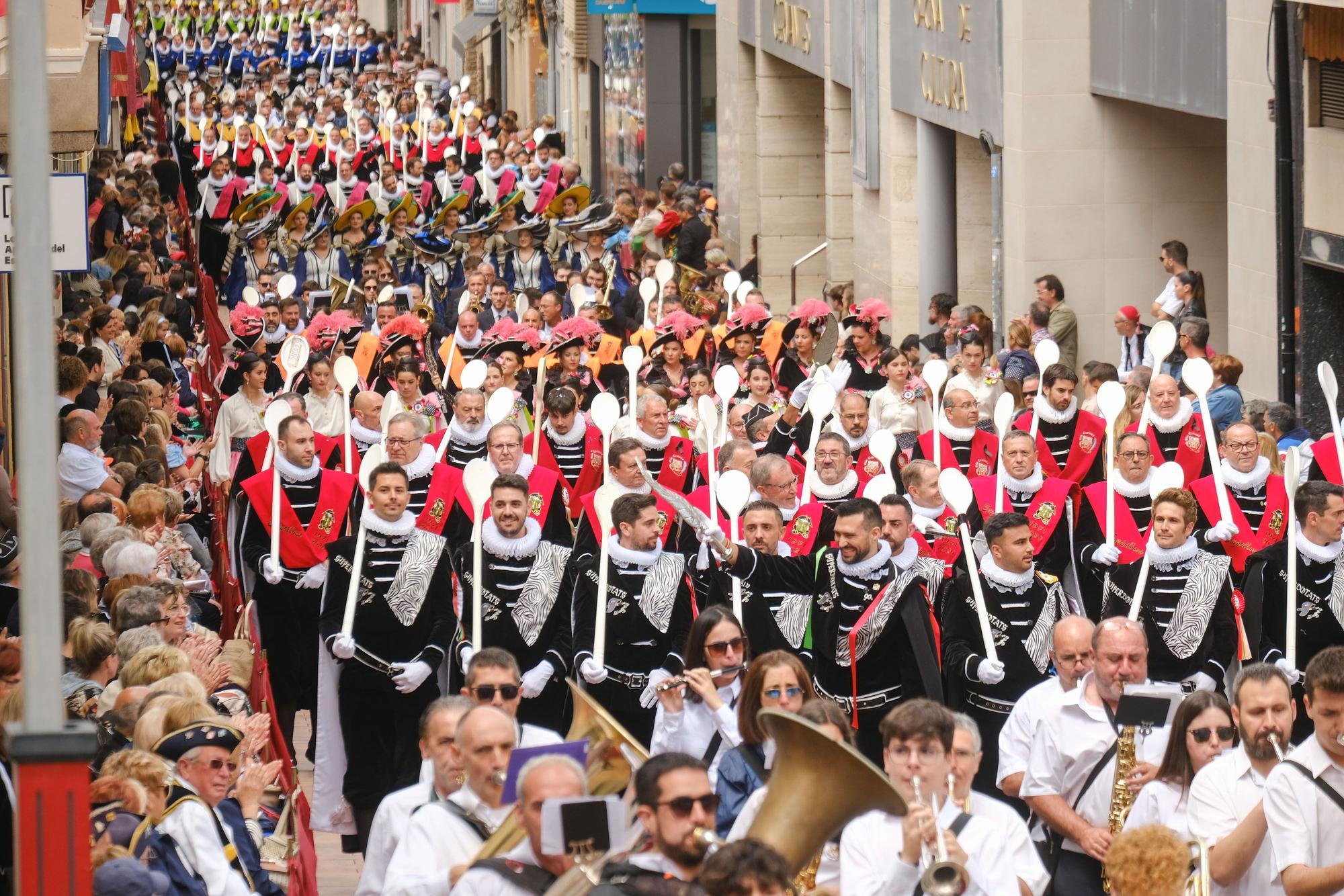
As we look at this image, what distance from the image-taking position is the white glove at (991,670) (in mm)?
9039

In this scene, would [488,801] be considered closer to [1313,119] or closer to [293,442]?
[293,442]

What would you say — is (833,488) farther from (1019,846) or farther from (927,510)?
(1019,846)

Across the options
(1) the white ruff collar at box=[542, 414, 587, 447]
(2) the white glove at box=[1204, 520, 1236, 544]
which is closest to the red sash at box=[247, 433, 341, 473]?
(1) the white ruff collar at box=[542, 414, 587, 447]

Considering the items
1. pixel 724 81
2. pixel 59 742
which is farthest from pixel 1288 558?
pixel 724 81

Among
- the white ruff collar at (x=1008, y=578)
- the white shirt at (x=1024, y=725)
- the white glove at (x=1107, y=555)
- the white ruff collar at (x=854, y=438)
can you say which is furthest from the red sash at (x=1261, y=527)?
the white shirt at (x=1024, y=725)

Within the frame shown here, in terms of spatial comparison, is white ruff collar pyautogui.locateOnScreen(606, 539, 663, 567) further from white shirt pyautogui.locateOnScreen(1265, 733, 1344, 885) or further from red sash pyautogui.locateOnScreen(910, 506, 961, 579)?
white shirt pyautogui.locateOnScreen(1265, 733, 1344, 885)

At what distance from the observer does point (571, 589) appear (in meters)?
10.1

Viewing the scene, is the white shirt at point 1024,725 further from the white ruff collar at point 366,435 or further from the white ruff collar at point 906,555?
the white ruff collar at point 366,435

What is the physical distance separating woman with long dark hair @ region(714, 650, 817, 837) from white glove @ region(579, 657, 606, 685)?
2.11m

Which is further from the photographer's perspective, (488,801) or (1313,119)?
(1313,119)

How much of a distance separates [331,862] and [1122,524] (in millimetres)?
4125

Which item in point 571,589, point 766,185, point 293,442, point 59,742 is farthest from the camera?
point 766,185

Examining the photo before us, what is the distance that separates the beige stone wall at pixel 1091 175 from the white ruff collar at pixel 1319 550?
29.5ft

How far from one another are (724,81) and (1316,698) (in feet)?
84.2
